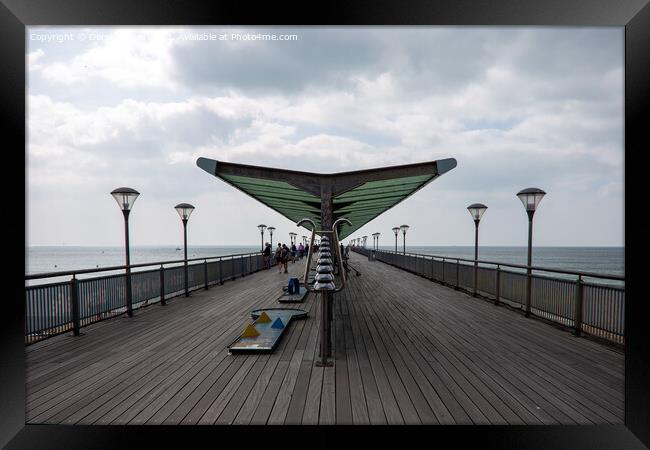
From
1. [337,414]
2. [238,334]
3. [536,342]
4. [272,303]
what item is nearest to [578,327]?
[536,342]

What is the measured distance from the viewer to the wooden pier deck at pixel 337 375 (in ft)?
10.5

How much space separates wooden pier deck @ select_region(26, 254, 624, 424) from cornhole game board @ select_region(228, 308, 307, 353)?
0.15m

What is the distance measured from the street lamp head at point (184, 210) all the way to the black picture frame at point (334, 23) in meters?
8.87

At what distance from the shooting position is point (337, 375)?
400 cm

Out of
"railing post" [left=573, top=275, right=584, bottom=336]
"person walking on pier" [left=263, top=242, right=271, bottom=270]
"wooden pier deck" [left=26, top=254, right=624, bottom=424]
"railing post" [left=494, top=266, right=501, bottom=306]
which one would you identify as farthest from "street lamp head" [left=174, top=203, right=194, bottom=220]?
"railing post" [left=573, top=275, right=584, bottom=336]

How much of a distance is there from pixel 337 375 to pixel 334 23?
3.86 metres

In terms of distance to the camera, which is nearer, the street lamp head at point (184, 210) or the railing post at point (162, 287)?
the railing post at point (162, 287)

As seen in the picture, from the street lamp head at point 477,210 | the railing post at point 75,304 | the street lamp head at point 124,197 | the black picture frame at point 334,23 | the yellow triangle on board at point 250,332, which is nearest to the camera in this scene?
the black picture frame at point 334,23

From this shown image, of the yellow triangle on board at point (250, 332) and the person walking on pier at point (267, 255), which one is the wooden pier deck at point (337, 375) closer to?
the yellow triangle on board at point (250, 332)

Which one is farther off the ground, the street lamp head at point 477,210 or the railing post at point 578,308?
the street lamp head at point 477,210

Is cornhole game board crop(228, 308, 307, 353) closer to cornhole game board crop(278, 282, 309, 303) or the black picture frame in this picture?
cornhole game board crop(278, 282, 309, 303)

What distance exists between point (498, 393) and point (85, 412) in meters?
4.29

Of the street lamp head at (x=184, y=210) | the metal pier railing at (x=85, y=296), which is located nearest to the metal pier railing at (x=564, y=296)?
the metal pier railing at (x=85, y=296)
